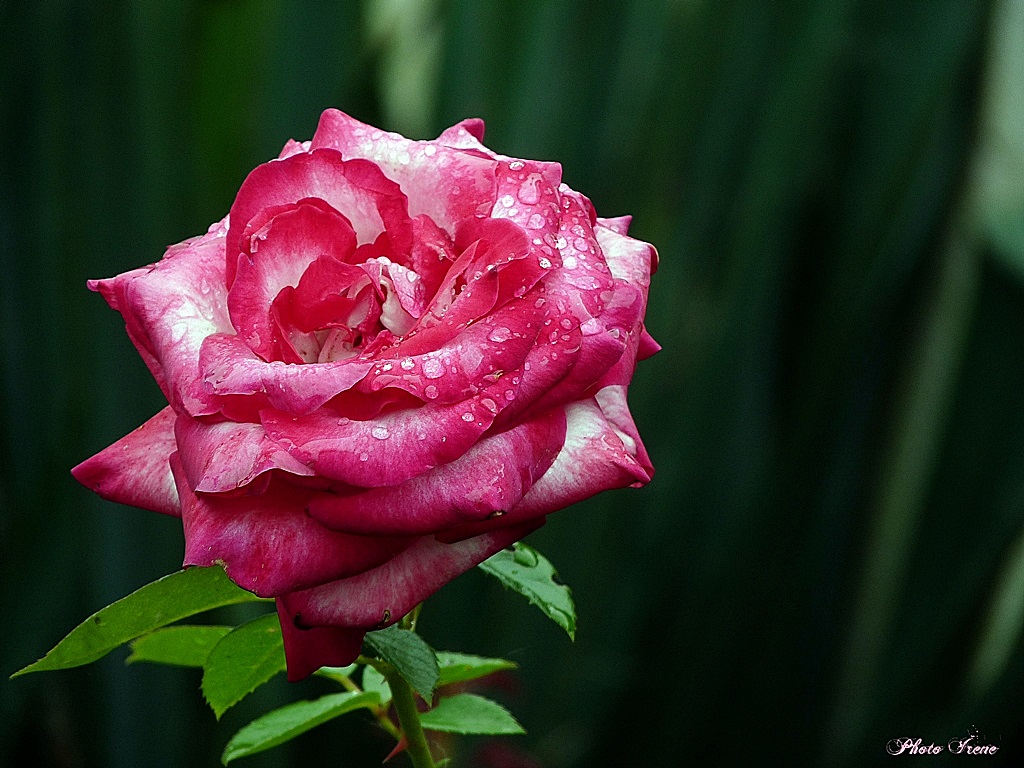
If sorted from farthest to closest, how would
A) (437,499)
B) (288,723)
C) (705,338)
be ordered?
(705,338), (288,723), (437,499)

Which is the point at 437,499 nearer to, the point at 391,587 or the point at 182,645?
the point at 391,587

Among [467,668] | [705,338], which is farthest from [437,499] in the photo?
[705,338]

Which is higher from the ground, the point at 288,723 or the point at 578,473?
the point at 578,473

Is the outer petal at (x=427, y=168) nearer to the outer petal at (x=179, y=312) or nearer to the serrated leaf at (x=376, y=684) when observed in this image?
the outer petal at (x=179, y=312)

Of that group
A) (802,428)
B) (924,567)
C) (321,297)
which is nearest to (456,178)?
(321,297)

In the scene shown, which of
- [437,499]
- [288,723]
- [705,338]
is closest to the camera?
[437,499]

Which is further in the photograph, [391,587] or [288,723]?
[288,723]

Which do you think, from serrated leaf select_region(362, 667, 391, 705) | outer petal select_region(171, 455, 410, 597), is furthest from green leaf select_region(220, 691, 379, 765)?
outer petal select_region(171, 455, 410, 597)
